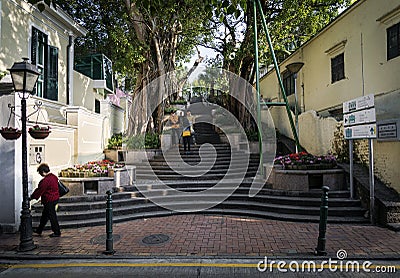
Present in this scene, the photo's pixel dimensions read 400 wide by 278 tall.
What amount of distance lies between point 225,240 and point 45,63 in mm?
9564

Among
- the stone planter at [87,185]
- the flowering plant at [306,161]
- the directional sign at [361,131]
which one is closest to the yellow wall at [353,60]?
the directional sign at [361,131]

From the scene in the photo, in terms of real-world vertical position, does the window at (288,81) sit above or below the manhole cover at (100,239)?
above

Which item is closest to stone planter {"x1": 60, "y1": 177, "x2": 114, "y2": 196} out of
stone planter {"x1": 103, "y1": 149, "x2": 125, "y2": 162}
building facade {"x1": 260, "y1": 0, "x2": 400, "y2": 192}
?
stone planter {"x1": 103, "y1": 149, "x2": 125, "y2": 162}

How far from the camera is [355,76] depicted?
9.84 metres

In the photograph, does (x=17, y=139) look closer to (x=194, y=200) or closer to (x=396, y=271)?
(x=194, y=200)

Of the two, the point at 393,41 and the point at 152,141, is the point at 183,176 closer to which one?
the point at 152,141

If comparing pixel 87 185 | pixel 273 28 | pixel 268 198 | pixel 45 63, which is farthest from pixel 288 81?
pixel 87 185

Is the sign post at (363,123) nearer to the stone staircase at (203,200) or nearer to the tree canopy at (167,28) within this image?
the stone staircase at (203,200)

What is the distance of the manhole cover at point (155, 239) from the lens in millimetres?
5781

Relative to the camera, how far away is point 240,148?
13.3 m

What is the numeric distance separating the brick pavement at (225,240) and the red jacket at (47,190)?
0.84m

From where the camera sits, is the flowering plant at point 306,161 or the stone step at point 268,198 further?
the flowering plant at point 306,161

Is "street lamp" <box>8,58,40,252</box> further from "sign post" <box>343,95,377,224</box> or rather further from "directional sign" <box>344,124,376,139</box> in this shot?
"directional sign" <box>344,124,376,139</box>

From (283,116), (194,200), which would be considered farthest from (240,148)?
(194,200)
